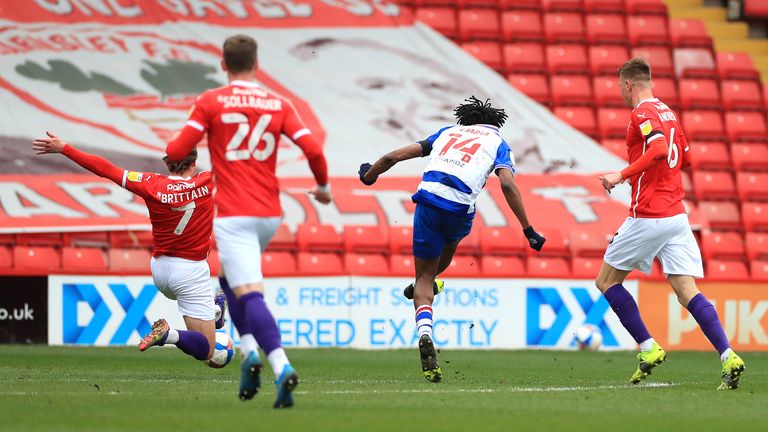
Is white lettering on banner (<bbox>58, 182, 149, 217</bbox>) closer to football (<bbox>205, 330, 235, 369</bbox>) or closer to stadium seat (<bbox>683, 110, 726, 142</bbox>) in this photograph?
football (<bbox>205, 330, 235, 369</bbox>)

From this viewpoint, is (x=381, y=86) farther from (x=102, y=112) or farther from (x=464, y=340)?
(x=464, y=340)

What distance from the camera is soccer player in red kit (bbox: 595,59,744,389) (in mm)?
8367

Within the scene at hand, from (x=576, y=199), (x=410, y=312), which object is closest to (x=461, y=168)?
(x=410, y=312)

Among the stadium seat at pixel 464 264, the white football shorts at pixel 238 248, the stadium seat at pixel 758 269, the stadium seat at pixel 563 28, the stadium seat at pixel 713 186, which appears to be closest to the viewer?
the white football shorts at pixel 238 248

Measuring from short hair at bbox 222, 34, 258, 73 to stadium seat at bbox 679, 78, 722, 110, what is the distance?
48.9 feet

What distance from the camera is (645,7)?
21641 millimetres

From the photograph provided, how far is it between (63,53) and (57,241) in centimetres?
367

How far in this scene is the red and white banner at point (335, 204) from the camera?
15.1 meters

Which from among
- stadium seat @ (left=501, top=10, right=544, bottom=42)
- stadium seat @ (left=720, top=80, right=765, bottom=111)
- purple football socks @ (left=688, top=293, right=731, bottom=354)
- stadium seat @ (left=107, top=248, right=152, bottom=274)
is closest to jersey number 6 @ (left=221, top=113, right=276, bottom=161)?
purple football socks @ (left=688, top=293, right=731, bottom=354)

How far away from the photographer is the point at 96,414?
243 inches

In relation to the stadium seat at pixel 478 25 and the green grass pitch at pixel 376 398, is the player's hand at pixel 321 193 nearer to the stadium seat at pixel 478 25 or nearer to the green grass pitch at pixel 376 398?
the green grass pitch at pixel 376 398

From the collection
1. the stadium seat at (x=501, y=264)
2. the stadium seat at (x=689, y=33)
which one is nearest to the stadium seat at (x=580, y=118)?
the stadium seat at (x=689, y=33)

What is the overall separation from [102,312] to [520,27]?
9706mm

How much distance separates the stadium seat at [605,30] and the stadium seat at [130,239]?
906 centimetres
